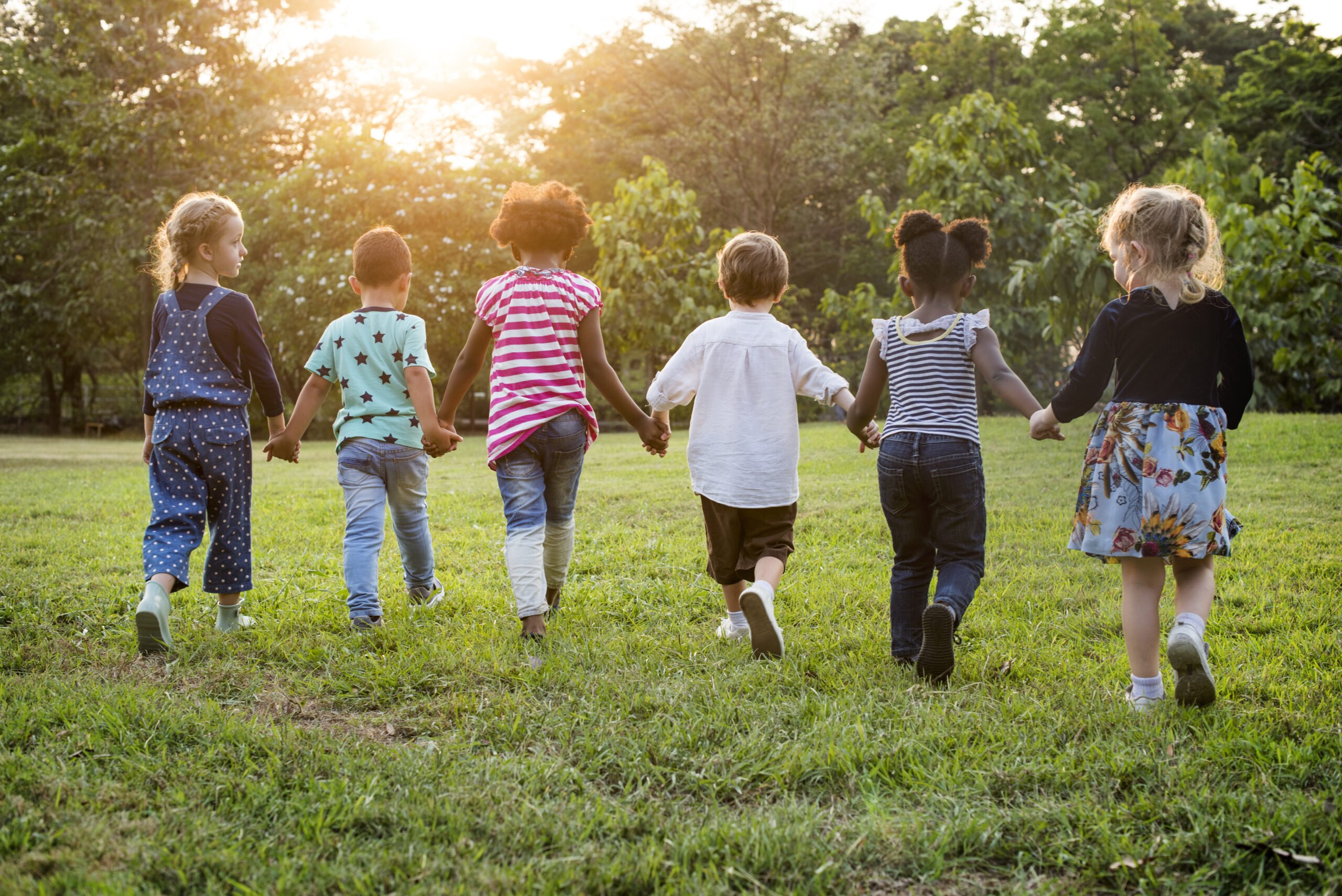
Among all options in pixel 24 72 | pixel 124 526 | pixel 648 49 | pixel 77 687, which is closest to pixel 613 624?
pixel 77 687

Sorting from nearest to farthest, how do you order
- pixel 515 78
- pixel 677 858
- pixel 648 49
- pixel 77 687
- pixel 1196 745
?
pixel 677 858 < pixel 1196 745 < pixel 77 687 < pixel 648 49 < pixel 515 78

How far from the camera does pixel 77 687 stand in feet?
10.7

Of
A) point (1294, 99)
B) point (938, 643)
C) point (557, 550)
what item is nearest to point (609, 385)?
point (557, 550)

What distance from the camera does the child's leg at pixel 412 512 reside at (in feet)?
13.8

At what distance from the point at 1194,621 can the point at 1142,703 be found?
280 mm

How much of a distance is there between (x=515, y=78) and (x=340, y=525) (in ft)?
89.6

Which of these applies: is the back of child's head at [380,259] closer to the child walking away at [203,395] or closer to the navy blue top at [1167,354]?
the child walking away at [203,395]

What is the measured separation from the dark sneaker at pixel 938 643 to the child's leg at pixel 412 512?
2014 millimetres

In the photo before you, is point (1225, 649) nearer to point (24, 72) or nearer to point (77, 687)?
point (77, 687)

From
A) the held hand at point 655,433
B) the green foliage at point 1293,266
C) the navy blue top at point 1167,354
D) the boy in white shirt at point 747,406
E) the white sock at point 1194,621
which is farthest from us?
the green foliage at point 1293,266

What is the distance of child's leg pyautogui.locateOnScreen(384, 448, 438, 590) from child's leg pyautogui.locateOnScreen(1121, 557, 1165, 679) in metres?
2.56

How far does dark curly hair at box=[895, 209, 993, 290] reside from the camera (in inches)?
137

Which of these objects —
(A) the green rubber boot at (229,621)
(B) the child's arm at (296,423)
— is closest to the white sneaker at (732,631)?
(B) the child's arm at (296,423)

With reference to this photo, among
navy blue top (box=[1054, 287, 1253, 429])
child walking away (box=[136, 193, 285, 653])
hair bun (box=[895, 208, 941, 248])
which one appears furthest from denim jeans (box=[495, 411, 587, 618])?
navy blue top (box=[1054, 287, 1253, 429])
